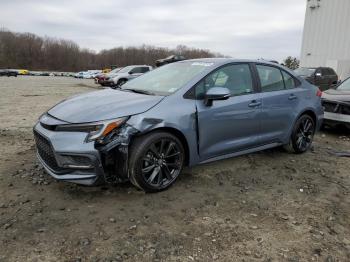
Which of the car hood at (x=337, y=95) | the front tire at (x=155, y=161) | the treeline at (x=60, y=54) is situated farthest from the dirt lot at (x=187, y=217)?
the treeline at (x=60, y=54)

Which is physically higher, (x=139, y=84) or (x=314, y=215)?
(x=139, y=84)

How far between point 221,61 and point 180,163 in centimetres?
155

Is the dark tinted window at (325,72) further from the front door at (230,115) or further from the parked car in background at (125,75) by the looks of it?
the front door at (230,115)

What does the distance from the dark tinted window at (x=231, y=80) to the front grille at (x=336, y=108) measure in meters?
3.29

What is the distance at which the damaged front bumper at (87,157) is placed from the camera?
3473 millimetres

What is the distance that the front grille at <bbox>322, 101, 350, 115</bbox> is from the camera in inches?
280

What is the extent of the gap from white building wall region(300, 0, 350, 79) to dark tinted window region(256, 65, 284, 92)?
2159 cm

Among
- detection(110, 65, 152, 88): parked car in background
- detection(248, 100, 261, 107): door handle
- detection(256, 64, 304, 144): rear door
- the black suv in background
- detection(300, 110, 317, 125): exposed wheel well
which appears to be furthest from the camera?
detection(110, 65, 152, 88): parked car in background

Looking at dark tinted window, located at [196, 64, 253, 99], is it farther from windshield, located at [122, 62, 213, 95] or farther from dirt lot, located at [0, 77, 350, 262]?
dirt lot, located at [0, 77, 350, 262]

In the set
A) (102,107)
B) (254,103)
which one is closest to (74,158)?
(102,107)

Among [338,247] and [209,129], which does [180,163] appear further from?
[338,247]

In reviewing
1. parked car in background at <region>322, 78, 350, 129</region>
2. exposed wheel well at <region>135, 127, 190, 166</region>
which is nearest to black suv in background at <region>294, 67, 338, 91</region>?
parked car in background at <region>322, 78, 350, 129</region>

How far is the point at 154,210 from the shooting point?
3.60 meters

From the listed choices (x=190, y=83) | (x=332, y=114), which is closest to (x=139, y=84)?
(x=190, y=83)
